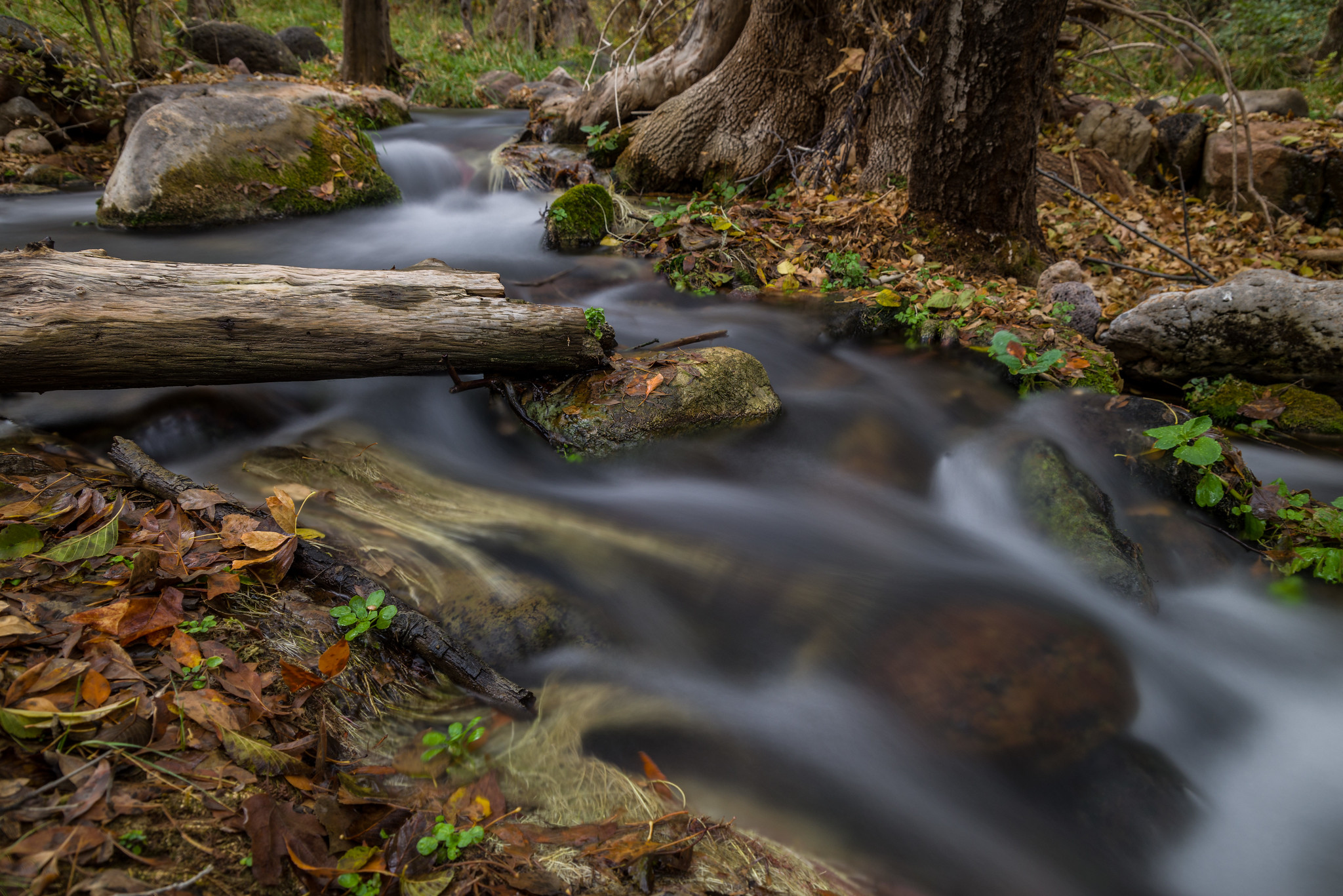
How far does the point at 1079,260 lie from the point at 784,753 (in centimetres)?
633

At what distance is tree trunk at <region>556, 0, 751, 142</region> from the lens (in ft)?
26.0

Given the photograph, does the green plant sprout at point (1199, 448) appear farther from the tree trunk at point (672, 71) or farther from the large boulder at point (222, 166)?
the large boulder at point (222, 166)

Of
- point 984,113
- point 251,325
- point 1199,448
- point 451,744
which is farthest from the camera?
point 984,113

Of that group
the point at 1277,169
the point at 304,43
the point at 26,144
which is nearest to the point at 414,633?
the point at 1277,169

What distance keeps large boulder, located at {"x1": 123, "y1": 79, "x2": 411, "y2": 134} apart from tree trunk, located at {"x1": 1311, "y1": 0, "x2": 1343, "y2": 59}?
16.5m

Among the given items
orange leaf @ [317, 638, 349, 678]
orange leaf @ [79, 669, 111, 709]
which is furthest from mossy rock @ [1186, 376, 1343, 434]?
orange leaf @ [79, 669, 111, 709]

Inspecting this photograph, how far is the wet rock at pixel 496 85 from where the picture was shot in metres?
12.3

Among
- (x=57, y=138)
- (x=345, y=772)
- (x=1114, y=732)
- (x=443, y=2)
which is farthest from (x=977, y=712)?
(x=443, y=2)

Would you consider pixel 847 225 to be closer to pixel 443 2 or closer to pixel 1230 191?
pixel 1230 191

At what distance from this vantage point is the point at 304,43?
555 inches

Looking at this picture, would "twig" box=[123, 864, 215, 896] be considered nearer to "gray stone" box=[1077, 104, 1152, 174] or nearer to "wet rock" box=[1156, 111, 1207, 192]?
"wet rock" box=[1156, 111, 1207, 192]

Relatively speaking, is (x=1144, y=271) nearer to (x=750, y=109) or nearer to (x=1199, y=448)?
(x=1199, y=448)

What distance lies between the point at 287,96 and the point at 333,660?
8.45 metres

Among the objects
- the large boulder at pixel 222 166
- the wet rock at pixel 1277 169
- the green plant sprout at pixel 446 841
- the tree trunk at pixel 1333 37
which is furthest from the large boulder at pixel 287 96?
the tree trunk at pixel 1333 37
